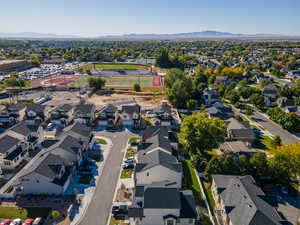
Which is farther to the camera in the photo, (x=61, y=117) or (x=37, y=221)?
(x=61, y=117)

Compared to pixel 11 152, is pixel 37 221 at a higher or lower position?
lower

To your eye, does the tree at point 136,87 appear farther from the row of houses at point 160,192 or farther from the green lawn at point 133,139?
the row of houses at point 160,192

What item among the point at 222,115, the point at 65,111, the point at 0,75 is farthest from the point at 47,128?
the point at 0,75

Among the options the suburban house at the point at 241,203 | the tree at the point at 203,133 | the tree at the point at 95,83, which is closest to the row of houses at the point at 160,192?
the tree at the point at 203,133

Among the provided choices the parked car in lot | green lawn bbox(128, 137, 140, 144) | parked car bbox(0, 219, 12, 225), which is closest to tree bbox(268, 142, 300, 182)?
the parked car in lot

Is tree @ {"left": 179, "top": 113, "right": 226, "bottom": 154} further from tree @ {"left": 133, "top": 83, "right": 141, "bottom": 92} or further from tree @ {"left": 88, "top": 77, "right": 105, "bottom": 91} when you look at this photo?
tree @ {"left": 88, "top": 77, "right": 105, "bottom": 91}

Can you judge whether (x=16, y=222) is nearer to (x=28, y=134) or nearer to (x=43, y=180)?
(x=43, y=180)

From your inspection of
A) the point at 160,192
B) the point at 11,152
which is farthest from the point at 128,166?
the point at 11,152
